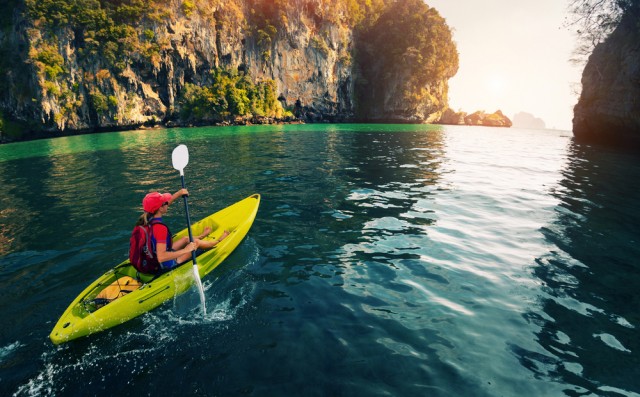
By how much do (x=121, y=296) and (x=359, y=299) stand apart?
13.0 ft

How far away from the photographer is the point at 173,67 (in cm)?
6212

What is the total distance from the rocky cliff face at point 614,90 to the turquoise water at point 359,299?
19.9m

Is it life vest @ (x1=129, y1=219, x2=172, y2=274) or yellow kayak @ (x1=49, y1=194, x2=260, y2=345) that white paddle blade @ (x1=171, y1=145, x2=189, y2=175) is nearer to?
yellow kayak @ (x1=49, y1=194, x2=260, y2=345)

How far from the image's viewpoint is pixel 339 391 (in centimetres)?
371

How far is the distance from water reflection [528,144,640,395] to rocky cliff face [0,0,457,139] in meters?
63.7

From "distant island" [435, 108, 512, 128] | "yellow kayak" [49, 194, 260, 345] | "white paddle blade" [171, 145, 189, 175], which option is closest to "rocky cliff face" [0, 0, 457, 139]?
"distant island" [435, 108, 512, 128]

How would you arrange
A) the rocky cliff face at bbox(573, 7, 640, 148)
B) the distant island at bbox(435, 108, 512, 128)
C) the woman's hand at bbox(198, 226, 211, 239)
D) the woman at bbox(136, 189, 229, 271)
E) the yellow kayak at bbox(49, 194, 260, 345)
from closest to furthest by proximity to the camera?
the yellow kayak at bbox(49, 194, 260, 345)
the woman at bbox(136, 189, 229, 271)
the woman's hand at bbox(198, 226, 211, 239)
the rocky cliff face at bbox(573, 7, 640, 148)
the distant island at bbox(435, 108, 512, 128)

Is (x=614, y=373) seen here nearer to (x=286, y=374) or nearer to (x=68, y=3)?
(x=286, y=374)

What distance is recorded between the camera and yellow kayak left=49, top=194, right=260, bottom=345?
184 inches

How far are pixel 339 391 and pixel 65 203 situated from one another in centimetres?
1259

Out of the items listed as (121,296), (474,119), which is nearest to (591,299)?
(121,296)

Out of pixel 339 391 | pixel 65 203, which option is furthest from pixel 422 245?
pixel 65 203

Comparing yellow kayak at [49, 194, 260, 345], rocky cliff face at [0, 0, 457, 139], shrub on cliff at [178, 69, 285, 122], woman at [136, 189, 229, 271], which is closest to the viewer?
yellow kayak at [49, 194, 260, 345]

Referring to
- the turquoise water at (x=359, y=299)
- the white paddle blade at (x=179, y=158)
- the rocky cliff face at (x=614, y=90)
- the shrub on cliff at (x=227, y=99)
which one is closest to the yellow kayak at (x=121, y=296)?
the turquoise water at (x=359, y=299)
